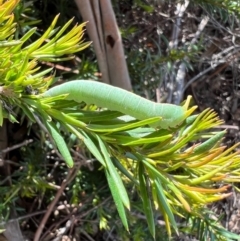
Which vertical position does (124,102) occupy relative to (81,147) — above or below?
above

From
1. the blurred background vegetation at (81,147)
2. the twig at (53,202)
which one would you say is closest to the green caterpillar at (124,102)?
the blurred background vegetation at (81,147)

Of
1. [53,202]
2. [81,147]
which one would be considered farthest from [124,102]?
[53,202]

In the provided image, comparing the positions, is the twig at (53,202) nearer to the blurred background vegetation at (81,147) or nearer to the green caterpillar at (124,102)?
the blurred background vegetation at (81,147)

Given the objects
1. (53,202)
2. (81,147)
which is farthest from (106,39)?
(53,202)

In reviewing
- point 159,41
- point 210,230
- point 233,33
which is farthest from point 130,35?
point 210,230

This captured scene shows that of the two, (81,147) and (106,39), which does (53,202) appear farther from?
(106,39)

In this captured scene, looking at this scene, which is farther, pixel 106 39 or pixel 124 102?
pixel 106 39

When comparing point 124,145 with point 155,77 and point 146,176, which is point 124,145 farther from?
point 155,77

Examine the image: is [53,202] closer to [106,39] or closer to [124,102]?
[106,39]
